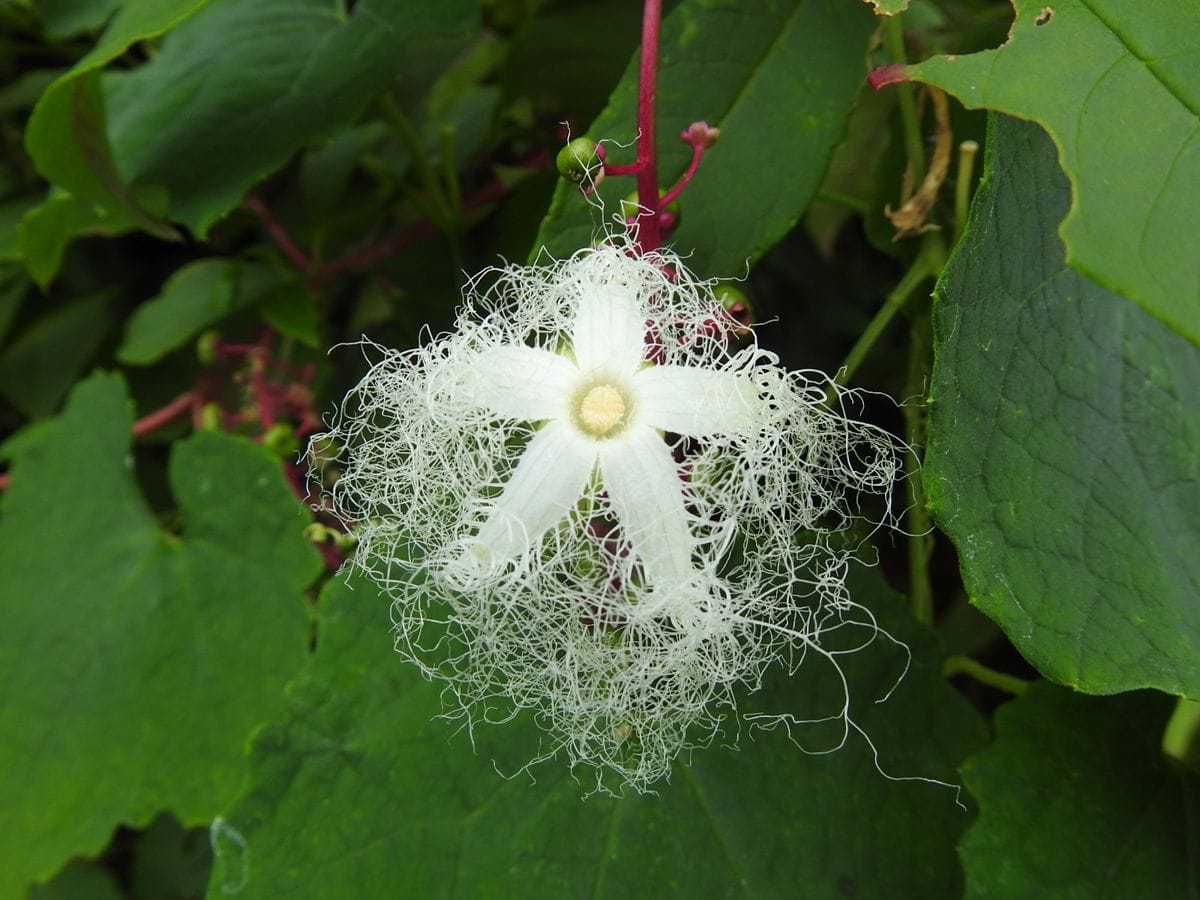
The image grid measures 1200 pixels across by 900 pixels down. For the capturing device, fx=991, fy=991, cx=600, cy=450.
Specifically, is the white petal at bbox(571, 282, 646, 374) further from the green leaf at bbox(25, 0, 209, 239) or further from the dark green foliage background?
the green leaf at bbox(25, 0, 209, 239)

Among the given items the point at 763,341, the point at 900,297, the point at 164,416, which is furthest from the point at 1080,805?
the point at 164,416

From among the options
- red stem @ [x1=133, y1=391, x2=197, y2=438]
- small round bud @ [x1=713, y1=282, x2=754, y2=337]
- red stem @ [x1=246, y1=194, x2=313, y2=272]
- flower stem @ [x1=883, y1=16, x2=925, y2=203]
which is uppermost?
flower stem @ [x1=883, y1=16, x2=925, y2=203]

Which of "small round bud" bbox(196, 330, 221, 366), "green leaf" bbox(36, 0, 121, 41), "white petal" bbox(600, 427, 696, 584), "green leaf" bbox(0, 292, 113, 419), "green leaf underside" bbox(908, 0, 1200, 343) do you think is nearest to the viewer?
"green leaf underside" bbox(908, 0, 1200, 343)

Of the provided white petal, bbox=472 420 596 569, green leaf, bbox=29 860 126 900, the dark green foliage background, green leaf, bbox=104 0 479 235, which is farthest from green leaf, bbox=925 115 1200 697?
green leaf, bbox=29 860 126 900

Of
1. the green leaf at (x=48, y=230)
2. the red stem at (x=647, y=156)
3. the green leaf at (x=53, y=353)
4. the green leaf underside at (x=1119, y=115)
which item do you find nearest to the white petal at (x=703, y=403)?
the red stem at (x=647, y=156)

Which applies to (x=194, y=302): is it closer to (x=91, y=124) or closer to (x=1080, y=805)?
(x=91, y=124)
